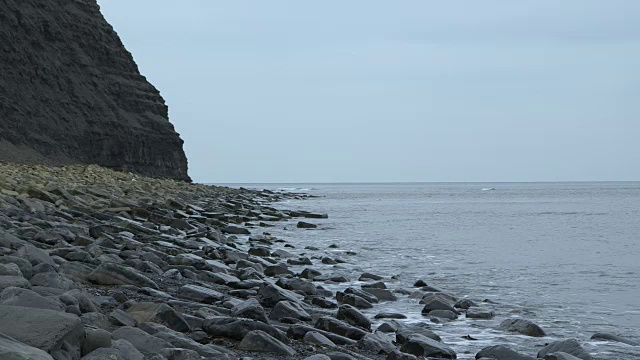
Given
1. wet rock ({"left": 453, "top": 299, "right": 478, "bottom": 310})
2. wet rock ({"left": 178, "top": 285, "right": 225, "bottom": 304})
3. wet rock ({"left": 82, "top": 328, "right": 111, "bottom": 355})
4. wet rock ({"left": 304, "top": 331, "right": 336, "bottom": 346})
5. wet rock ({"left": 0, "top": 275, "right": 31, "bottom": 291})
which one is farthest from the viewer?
wet rock ({"left": 453, "top": 299, "right": 478, "bottom": 310})

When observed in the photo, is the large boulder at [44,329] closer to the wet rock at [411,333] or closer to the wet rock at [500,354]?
the wet rock at [411,333]

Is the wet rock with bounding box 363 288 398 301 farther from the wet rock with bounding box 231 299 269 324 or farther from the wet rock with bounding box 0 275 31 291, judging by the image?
the wet rock with bounding box 0 275 31 291

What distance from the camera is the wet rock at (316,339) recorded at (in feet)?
17.2

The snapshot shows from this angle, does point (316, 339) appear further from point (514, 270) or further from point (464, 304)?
point (514, 270)

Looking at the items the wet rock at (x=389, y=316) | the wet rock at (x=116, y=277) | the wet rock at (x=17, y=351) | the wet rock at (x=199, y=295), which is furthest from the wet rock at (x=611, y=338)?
the wet rock at (x=17, y=351)

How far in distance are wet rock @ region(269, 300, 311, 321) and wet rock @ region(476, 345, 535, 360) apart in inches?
64.3

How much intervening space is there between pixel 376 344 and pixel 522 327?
2.23 meters

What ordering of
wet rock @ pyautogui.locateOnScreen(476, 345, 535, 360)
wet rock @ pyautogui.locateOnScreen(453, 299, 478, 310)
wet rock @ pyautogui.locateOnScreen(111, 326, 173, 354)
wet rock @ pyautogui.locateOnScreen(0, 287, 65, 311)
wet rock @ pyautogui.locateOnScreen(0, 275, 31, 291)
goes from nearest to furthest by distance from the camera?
1. wet rock @ pyautogui.locateOnScreen(0, 287, 65, 311)
2. wet rock @ pyautogui.locateOnScreen(111, 326, 173, 354)
3. wet rock @ pyautogui.locateOnScreen(0, 275, 31, 291)
4. wet rock @ pyautogui.locateOnScreen(476, 345, 535, 360)
5. wet rock @ pyautogui.locateOnScreen(453, 299, 478, 310)

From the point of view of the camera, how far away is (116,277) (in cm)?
653

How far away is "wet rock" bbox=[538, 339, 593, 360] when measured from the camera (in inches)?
230

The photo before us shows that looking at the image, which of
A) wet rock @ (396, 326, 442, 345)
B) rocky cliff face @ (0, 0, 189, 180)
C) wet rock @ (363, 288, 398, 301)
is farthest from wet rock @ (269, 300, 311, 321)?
rocky cliff face @ (0, 0, 189, 180)

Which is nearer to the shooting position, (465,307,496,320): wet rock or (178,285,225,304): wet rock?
(178,285,225,304): wet rock

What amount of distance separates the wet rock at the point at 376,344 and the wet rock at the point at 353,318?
96 centimetres

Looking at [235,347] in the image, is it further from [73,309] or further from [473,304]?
[473,304]
